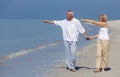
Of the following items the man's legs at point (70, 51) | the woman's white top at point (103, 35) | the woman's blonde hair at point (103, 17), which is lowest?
the man's legs at point (70, 51)

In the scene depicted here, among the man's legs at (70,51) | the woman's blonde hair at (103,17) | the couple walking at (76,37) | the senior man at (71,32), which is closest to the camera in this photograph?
the woman's blonde hair at (103,17)

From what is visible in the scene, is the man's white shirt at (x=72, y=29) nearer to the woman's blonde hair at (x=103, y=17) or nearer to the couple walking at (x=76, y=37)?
the couple walking at (x=76, y=37)

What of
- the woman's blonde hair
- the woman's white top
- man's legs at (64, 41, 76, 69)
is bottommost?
man's legs at (64, 41, 76, 69)

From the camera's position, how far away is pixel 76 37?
16156 mm

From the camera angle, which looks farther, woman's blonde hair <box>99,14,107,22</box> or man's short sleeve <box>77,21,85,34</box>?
man's short sleeve <box>77,21,85,34</box>

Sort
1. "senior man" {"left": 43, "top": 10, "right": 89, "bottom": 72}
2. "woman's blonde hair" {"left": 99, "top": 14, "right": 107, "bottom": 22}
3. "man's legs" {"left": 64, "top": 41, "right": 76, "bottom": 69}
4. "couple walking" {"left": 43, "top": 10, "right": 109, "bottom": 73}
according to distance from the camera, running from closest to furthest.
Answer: "woman's blonde hair" {"left": 99, "top": 14, "right": 107, "bottom": 22} < "couple walking" {"left": 43, "top": 10, "right": 109, "bottom": 73} < "senior man" {"left": 43, "top": 10, "right": 89, "bottom": 72} < "man's legs" {"left": 64, "top": 41, "right": 76, "bottom": 69}

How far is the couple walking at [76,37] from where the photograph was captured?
15.6 m

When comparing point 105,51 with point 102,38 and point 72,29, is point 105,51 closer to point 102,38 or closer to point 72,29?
point 102,38

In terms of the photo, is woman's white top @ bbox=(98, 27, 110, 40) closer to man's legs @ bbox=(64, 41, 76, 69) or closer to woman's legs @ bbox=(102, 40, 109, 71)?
woman's legs @ bbox=(102, 40, 109, 71)

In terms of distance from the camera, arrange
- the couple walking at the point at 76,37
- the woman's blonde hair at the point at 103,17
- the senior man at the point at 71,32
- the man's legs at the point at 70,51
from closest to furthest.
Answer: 1. the woman's blonde hair at the point at 103,17
2. the couple walking at the point at 76,37
3. the senior man at the point at 71,32
4. the man's legs at the point at 70,51

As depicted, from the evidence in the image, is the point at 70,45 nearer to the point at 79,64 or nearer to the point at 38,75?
the point at 38,75

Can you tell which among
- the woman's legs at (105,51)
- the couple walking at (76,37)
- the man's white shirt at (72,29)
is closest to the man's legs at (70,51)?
the couple walking at (76,37)

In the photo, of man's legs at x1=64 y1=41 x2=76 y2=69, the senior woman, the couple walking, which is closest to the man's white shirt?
the couple walking

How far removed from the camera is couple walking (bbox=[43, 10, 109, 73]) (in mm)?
15555
